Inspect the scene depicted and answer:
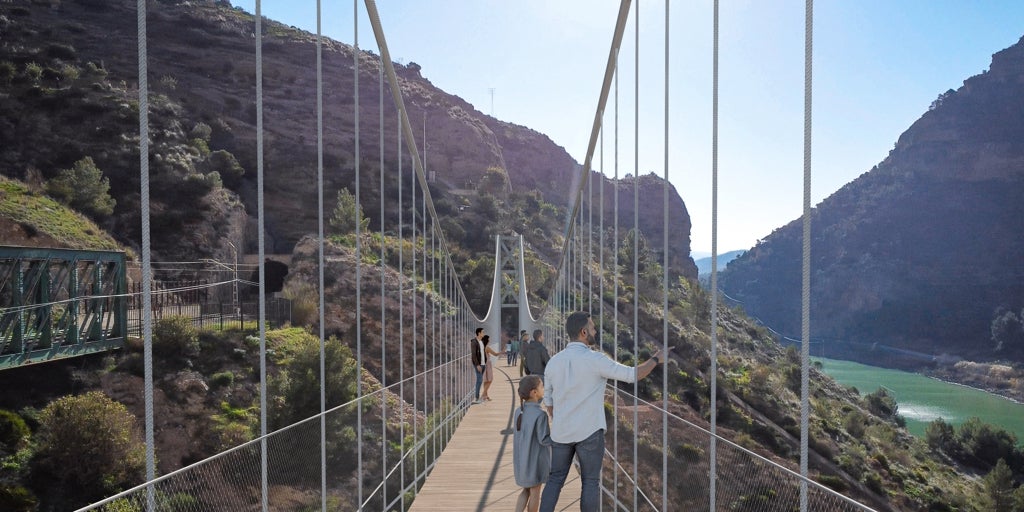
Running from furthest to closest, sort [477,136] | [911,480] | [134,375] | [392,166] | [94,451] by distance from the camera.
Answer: [477,136]
[392,166]
[911,480]
[134,375]
[94,451]

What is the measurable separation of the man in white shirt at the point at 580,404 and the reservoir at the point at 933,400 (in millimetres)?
50048

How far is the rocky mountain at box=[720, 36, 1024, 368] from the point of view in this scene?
85.1 metres

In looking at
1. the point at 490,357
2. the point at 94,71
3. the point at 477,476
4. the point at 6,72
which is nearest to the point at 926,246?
the point at 94,71

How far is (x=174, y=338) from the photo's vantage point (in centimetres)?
2338

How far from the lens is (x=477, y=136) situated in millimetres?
70812

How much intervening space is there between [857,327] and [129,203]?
298 feet

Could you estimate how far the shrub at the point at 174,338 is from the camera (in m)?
23.3

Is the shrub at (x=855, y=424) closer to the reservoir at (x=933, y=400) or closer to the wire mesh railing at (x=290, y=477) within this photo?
the reservoir at (x=933, y=400)

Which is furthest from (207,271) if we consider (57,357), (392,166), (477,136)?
(477,136)

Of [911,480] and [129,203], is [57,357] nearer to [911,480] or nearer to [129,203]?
[129,203]

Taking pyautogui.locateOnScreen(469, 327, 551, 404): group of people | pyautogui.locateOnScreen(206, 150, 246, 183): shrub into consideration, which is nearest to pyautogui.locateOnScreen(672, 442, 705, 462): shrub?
pyautogui.locateOnScreen(469, 327, 551, 404): group of people

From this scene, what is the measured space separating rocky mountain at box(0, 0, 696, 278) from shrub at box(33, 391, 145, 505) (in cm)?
1152

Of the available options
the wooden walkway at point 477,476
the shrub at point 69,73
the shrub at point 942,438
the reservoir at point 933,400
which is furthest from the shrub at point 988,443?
the shrub at point 69,73

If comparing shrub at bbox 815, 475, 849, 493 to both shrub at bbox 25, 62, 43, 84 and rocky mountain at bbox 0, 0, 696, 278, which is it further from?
shrub at bbox 25, 62, 43, 84
